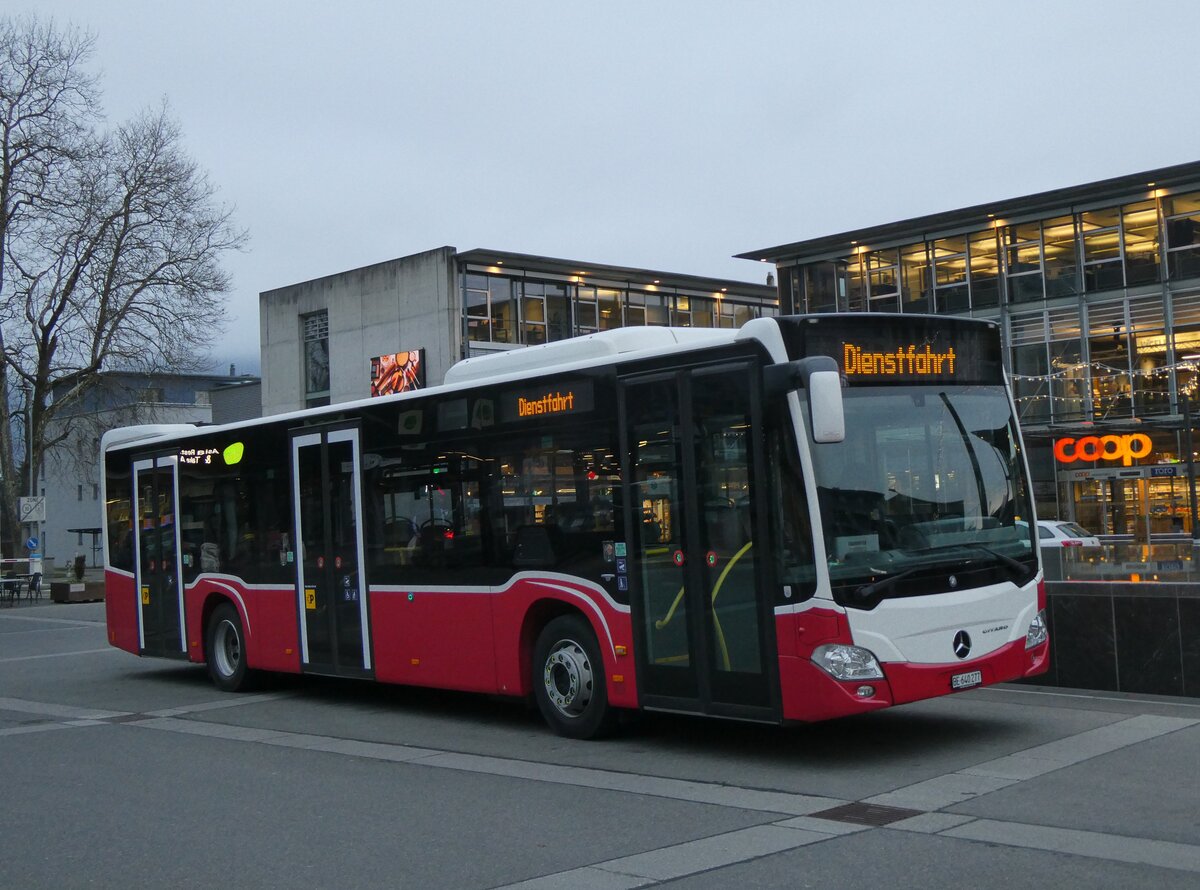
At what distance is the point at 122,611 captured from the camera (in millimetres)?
17172

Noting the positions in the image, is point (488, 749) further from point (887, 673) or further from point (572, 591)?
point (887, 673)

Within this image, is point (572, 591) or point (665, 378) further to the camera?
point (572, 591)

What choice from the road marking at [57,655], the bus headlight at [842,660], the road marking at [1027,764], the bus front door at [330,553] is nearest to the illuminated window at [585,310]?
the road marking at [57,655]

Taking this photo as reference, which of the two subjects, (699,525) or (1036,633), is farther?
(1036,633)

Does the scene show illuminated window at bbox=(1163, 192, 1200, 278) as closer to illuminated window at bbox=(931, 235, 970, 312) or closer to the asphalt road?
illuminated window at bbox=(931, 235, 970, 312)

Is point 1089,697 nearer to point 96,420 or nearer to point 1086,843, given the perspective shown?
point 1086,843

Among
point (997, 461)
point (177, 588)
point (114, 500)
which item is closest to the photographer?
point (997, 461)

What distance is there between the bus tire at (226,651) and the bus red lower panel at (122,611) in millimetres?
1712

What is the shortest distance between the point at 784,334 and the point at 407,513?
15.9 ft

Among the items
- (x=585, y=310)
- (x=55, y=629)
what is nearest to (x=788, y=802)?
(x=55, y=629)

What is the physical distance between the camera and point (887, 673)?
8.96 metres

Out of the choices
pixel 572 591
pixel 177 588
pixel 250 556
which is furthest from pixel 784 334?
pixel 177 588

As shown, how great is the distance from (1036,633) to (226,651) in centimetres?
974

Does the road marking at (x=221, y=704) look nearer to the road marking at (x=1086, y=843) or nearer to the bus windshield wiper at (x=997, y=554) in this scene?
the bus windshield wiper at (x=997, y=554)
